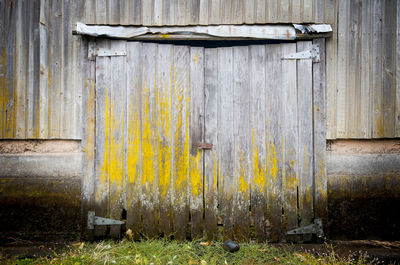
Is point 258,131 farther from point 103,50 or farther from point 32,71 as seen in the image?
point 32,71

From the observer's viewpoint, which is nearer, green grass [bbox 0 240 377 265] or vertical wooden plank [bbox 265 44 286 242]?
green grass [bbox 0 240 377 265]

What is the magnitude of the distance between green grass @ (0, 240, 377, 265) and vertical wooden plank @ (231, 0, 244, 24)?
277cm

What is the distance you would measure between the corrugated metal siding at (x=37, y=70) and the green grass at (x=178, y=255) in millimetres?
1398

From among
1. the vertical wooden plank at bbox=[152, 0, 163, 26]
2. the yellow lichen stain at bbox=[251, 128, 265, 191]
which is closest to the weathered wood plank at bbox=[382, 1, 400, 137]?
the yellow lichen stain at bbox=[251, 128, 265, 191]

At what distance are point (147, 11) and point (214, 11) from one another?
2.76 feet

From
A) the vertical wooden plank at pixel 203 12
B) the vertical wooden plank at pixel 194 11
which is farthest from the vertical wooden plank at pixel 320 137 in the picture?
the vertical wooden plank at pixel 194 11

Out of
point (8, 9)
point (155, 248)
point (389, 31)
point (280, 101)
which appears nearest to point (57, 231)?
point (155, 248)

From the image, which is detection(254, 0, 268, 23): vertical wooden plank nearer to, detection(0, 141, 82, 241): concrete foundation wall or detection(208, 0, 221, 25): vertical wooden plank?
detection(208, 0, 221, 25): vertical wooden plank

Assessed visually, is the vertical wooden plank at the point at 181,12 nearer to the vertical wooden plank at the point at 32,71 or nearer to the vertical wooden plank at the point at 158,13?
the vertical wooden plank at the point at 158,13

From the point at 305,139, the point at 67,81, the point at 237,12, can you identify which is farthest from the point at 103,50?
the point at 305,139

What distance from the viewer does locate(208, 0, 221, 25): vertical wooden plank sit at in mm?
3764

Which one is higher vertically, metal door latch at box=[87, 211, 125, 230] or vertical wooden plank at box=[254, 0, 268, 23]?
vertical wooden plank at box=[254, 0, 268, 23]

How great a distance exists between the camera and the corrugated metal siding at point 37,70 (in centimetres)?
377


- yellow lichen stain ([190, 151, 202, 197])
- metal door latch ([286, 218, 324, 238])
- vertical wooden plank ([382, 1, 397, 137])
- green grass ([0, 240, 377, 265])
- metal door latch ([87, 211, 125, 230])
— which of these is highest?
vertical wooden plank ([382, 1, 397, 137])
